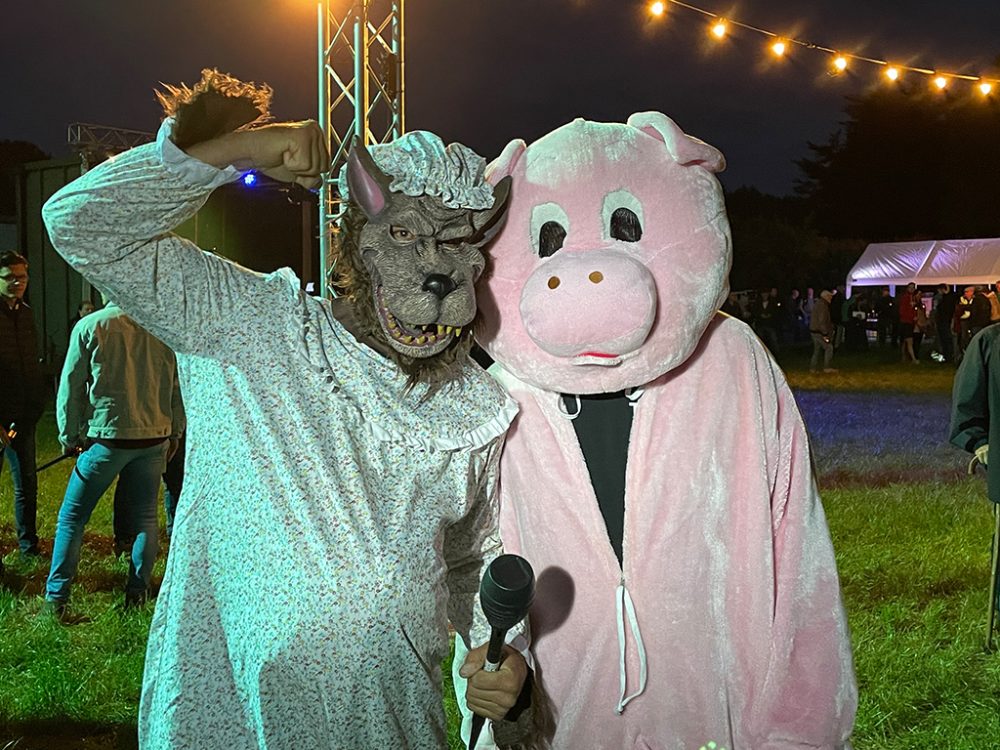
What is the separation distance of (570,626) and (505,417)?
0.50m

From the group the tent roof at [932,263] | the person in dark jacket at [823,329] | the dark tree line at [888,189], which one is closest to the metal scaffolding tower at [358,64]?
the person in dark jacket at [823,329]

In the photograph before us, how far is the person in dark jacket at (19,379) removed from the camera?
5.60 metres

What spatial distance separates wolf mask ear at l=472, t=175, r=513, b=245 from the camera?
1.87m

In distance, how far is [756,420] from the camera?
2061 millimetres

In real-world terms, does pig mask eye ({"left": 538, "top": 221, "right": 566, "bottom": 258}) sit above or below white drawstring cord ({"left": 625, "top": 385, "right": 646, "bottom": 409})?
above

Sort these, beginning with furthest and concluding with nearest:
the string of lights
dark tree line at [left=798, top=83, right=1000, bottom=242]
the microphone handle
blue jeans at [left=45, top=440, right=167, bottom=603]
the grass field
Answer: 1. dark tree line at [left=798, top=83, right=1000, bottom=242]
2. the string of lights
3. blue jeans at [left=45, top=440, right=167, bottom=603]
4. the grass field
5. the microphone handle

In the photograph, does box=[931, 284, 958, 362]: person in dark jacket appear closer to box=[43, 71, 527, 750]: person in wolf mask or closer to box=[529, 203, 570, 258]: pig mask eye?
box=[529, 203, 570, 258]: pig mask eye

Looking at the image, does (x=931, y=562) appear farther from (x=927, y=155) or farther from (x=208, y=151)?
(x=927, y=155)

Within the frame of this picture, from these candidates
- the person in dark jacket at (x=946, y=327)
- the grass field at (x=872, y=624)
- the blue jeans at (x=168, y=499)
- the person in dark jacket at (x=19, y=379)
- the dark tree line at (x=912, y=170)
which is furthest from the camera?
the dark tree line at (x=912, y=170)

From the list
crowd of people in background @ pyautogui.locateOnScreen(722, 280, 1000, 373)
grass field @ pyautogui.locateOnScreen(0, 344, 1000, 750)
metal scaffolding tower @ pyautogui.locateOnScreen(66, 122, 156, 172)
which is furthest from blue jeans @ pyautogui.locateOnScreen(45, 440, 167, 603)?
crowd of people in background @ pyautogui.locateOnScreen(722, 280, 1000, 373)

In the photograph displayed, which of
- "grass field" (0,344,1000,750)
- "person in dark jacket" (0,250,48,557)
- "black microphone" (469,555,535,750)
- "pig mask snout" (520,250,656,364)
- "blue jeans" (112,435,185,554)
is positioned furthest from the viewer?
"person in dark jacket" (0,250,48,557)

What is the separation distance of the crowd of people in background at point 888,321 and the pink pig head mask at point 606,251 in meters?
12.9

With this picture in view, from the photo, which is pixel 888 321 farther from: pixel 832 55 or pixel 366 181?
pixel 366 181

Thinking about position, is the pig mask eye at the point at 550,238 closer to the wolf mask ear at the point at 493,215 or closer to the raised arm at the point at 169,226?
the wolf mask ear at the point at 493,215
